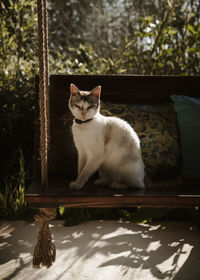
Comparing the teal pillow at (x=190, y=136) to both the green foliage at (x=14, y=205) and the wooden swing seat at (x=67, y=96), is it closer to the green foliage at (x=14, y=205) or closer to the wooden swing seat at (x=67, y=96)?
the wooden swing seat at (x=67, y=96)

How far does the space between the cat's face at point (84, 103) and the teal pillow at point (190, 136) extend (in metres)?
0.69

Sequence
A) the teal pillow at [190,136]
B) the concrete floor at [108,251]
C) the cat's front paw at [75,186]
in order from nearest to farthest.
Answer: the cat's front paw at [75,186], the concrete floor at [108,251], the teal pillow at [190,136]

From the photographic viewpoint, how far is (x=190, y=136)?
1.93 meters

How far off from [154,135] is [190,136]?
23cm

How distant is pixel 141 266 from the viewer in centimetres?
173

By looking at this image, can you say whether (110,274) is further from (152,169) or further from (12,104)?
(12,104)

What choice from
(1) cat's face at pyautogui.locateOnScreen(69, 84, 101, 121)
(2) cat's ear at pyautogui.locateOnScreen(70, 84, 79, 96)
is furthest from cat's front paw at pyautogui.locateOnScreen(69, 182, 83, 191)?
(2) cat's ear at pyautogui.locateOnScreen(70, 84, 79, 96)

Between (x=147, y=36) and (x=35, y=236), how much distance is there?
1922 millimetres

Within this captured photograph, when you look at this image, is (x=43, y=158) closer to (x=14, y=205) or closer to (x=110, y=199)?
(x=110, y=199)

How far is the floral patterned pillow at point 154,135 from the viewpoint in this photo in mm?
1935

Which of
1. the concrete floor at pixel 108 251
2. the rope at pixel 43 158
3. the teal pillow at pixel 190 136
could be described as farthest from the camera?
the teal pillow at pixel 190 136

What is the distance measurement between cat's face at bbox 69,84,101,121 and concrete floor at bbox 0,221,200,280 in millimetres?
879

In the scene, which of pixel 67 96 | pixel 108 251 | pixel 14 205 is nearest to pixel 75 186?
pixel 108 251

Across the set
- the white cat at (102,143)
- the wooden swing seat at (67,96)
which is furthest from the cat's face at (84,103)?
the wooden swing seat at (67,96)
